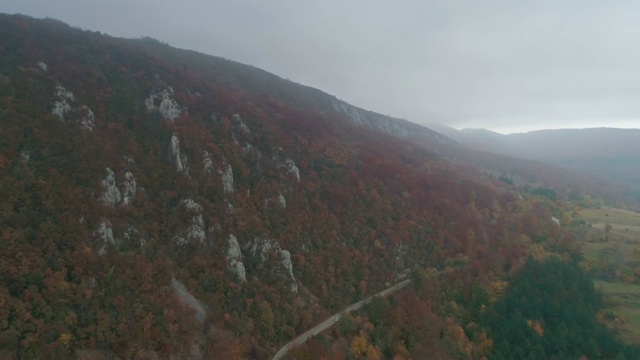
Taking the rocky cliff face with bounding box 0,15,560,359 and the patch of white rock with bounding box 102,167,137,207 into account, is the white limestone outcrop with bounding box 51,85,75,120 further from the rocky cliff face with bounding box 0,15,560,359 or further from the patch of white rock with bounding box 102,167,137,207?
the patch of white rock with bounding box 102,167,137,207

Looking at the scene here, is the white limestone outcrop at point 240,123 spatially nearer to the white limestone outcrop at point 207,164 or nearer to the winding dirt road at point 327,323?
the white limestone outcrop at point 207,164

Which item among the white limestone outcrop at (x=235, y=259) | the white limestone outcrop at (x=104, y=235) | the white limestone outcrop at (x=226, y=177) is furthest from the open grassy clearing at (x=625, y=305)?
the white limestone outcrop at (x=104, y=235)

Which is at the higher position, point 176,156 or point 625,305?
point 176,156

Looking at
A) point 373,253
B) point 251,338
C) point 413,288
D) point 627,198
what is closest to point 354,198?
point 373,253

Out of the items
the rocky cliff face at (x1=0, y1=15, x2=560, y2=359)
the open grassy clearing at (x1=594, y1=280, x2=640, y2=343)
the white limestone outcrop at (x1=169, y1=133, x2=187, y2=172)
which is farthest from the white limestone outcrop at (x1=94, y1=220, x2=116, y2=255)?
the open grassy clearing at (x1=594, y1=280, x2=640, y2=343)

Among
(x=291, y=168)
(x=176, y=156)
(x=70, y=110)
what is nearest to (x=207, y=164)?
(x=176, y=156)

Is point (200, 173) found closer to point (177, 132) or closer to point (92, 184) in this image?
point (177, 132)

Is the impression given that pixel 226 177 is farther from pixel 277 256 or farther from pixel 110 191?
pixel 110 191
